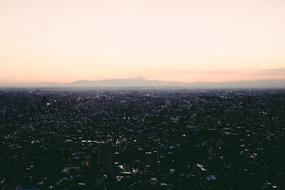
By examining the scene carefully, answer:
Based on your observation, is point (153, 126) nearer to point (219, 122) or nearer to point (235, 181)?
point (219, 122)

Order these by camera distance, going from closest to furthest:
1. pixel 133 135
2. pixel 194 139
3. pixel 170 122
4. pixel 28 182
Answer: pixel 28 182, pixel 194 139, pixel 133 135, pixel 170 122

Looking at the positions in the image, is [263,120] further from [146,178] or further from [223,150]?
[146,178]

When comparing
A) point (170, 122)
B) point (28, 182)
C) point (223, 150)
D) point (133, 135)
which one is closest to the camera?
point (28, 182)

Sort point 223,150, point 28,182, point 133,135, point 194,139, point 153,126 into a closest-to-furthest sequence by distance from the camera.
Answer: point 28,182 → point 223,150 → point 194,139 → point 133,135 → point 153,126

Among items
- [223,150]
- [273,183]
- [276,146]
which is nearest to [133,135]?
[223,150]

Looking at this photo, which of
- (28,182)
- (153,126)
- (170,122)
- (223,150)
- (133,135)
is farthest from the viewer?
(170,122)

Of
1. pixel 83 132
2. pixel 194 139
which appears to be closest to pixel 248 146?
pixel 194 139

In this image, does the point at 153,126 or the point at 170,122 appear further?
the point at 170,122

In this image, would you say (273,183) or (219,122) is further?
(219,122)
